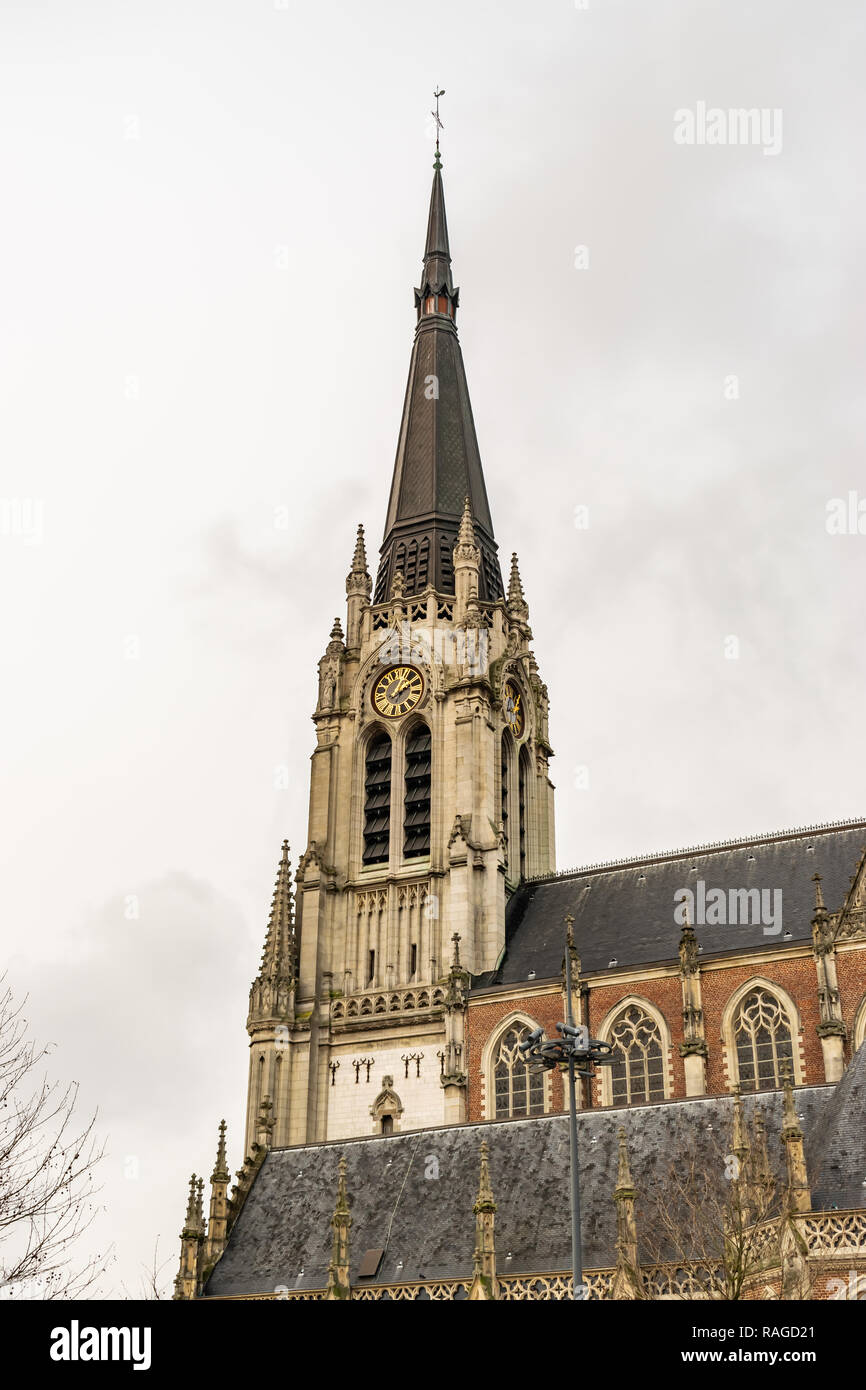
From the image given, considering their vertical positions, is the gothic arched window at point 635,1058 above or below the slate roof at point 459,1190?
above

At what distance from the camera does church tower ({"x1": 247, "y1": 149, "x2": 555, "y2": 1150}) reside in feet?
174

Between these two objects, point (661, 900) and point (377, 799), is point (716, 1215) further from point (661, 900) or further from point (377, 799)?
point (377, 799)

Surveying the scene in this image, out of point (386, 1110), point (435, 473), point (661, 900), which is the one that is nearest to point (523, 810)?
point (661, 900)

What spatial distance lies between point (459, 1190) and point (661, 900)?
72.2 ft

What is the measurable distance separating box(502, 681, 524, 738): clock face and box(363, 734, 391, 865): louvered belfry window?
5.13m

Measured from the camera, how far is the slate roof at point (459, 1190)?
2991 cm

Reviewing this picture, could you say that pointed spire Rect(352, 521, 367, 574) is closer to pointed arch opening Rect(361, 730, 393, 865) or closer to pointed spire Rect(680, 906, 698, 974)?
pointed arch opening Rect(361, 730, 393, 865)

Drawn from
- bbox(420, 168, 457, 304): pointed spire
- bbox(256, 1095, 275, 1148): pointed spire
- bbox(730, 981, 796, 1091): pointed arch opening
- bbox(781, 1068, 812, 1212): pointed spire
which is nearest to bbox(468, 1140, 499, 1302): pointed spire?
bbox(781, 1068, 812, 1212): pointed spire

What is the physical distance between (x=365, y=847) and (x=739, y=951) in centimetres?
1745

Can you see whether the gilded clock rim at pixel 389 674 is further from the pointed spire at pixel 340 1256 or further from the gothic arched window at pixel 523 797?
the pointed spire at pixel 340 1256

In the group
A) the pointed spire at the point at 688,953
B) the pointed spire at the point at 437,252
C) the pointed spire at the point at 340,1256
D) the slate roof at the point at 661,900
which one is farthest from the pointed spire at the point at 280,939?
the pointed spire at the point at 437,252

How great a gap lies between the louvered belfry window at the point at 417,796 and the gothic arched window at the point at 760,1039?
1539 centimetres
